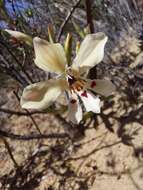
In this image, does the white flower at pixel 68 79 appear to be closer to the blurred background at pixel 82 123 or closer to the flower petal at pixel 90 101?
the flower petal at pixel 90 101

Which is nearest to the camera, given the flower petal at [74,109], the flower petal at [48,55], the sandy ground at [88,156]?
the flower petal at [48,55]

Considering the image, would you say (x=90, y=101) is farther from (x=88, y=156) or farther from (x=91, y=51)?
(x=88, y=156)

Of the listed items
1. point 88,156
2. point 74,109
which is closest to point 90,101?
point 74,109

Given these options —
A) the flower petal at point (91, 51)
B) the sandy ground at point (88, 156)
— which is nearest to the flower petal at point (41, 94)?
the flower petal at point (91, 51)

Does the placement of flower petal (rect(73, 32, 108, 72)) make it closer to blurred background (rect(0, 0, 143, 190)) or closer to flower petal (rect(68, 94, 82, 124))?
flower petal (rect(68, 94, 82, 124))

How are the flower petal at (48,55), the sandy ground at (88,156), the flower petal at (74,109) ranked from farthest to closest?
the sandy ground at (88,156) < the flower petal at (74,109) < the flower petal at (48,55)

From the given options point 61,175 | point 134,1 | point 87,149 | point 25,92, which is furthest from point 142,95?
point 25,92

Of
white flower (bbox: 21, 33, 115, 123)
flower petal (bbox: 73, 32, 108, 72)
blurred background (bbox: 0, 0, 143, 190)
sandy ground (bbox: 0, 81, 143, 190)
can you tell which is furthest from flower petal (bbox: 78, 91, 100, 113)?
sandy ground (bbox: 0, 81, 143, 190)
